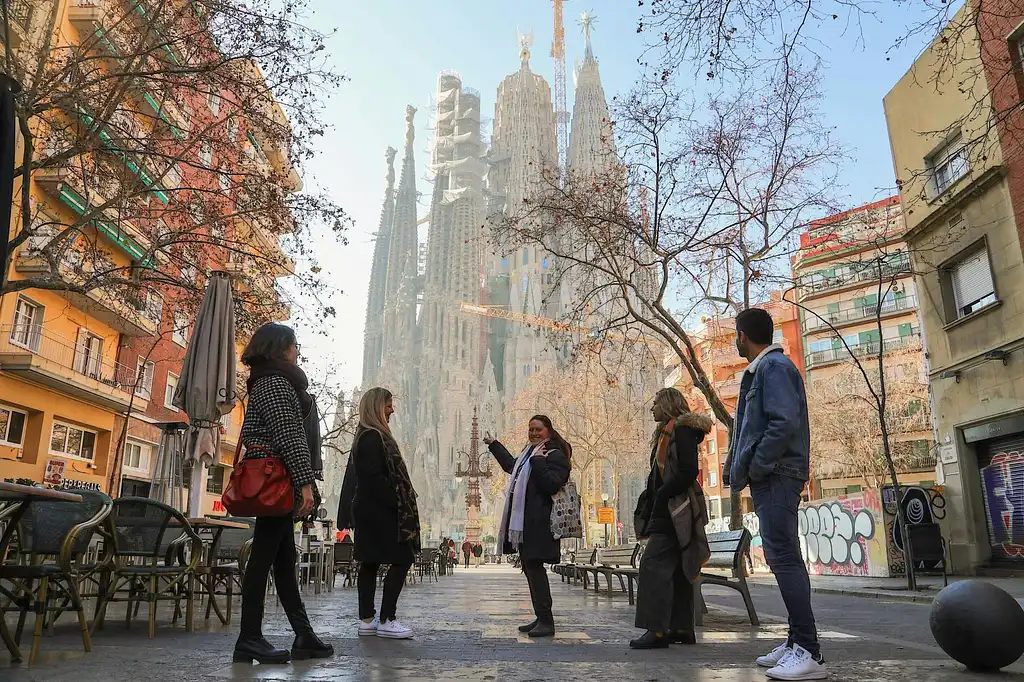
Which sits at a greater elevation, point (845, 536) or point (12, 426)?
point (12, 426)

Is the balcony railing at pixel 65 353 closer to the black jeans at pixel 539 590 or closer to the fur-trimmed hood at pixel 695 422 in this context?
the black jeans at pixel 539 590

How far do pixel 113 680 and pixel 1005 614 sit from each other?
14.3 feet

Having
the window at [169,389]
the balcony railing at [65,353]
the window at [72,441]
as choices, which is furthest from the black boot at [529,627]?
the window at [169,389]

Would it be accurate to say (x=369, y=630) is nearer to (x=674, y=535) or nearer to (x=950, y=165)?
(x=674, y=535)

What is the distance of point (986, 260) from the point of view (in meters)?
15.0

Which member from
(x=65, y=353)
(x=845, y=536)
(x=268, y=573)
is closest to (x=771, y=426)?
(x=268, y=573)

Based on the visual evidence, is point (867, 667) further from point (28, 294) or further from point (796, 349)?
point (796, 349)

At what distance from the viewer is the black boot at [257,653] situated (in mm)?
3998

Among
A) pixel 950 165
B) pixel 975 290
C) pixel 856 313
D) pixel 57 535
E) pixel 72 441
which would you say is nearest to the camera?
pixel 57 535

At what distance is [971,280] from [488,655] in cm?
1505

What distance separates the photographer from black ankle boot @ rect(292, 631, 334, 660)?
4258mm

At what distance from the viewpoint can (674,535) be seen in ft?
17.2

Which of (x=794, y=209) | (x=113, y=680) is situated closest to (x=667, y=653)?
(x=113, y=680)

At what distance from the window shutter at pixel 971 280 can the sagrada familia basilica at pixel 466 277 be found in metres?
82.2
